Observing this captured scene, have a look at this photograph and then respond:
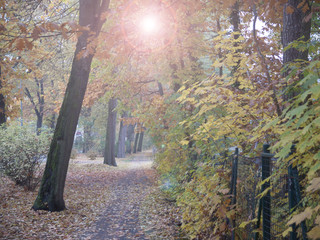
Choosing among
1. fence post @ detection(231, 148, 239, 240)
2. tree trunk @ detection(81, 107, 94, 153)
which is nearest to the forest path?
fence post @ detection(231, 148, 239, 240)

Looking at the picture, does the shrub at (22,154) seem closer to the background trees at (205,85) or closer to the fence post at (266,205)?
the background trees at (205,85)

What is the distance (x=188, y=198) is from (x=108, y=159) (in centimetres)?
1643

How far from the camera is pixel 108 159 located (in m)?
21.6

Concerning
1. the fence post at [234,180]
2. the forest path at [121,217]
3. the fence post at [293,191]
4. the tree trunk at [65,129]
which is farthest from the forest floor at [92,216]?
the fence post at [293,191]

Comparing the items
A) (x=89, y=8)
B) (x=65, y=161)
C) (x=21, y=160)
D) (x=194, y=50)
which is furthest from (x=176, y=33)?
(x=21, y=160)

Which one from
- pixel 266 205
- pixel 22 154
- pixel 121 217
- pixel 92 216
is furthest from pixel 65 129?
pixel 266 205

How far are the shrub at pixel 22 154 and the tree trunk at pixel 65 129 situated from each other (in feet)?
6.42

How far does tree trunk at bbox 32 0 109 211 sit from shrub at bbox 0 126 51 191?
1957mm

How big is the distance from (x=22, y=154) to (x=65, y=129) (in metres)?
2.67

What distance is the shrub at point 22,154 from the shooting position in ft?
30.9

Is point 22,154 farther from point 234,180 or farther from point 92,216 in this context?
point 234,180

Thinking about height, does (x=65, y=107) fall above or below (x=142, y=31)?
below

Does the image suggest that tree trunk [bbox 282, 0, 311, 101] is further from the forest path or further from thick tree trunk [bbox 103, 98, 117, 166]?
thick tree trunk [bbox 103, 98, 117, 166]

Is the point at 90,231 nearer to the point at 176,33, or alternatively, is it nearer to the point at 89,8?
the point at 89,8
